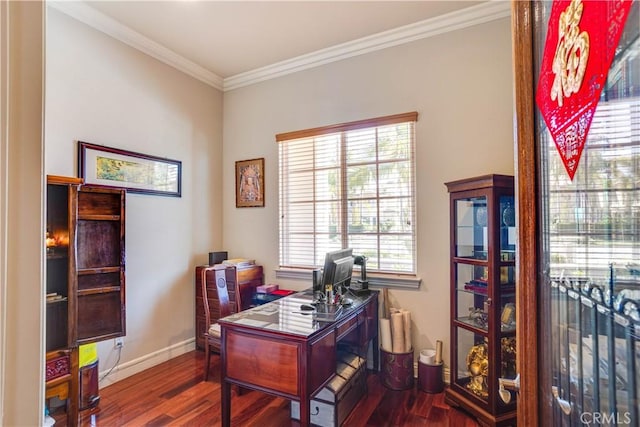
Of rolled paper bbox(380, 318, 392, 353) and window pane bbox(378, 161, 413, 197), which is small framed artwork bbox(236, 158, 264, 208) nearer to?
window pane bbox(378, 161, 413, 197)

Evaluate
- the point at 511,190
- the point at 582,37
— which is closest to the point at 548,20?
the point at 582,37

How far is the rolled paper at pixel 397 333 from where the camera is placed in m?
2.76

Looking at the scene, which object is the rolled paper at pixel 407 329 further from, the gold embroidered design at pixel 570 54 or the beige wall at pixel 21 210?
the beige wall at pixel 21 210

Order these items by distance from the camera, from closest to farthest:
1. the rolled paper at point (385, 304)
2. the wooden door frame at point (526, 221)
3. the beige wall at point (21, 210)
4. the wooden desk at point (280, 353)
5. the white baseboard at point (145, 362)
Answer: the beige wall at point (21, 210) < the wooden door frame at point (526, 221) < the wooden desk at point (280, 353) < the white baseboard at point (145, 362) < the rolled paper at point (385, 304)

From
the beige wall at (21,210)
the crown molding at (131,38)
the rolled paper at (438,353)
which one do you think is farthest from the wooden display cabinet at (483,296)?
the crown molding at (131,38)

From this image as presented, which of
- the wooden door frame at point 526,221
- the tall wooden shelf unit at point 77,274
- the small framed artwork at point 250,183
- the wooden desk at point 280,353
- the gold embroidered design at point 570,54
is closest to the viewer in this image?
the gold embroidered design at point 570,54

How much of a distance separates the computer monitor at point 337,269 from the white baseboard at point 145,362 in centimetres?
198

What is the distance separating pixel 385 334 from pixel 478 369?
0.75 metres

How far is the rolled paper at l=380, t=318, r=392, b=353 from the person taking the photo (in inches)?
111

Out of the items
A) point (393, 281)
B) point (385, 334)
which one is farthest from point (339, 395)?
point (393, 281)

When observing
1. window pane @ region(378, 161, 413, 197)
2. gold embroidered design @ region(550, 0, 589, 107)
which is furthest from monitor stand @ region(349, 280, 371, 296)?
gold embroidered design @ region(550, 0, 589, 107)

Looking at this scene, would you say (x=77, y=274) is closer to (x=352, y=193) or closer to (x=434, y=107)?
(x=352, y=193)

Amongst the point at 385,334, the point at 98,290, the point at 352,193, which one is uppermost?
the point at 352,193

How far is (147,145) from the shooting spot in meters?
3.19
